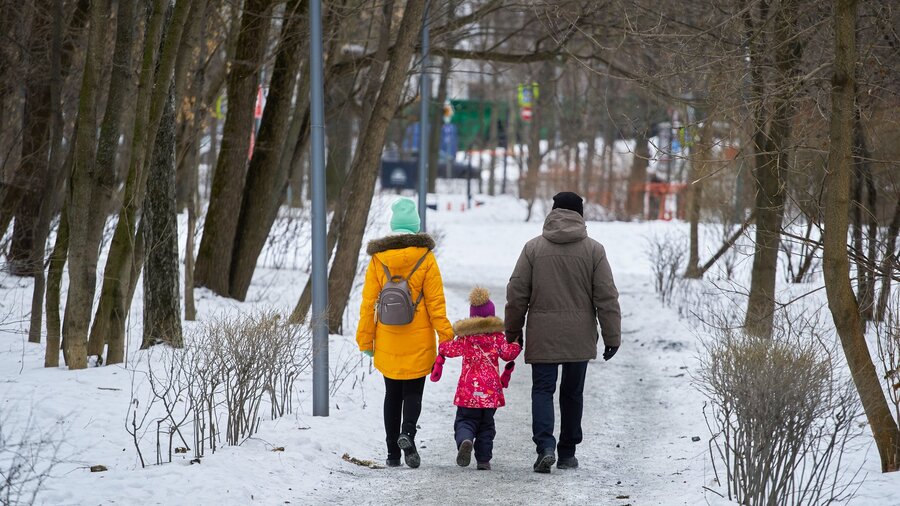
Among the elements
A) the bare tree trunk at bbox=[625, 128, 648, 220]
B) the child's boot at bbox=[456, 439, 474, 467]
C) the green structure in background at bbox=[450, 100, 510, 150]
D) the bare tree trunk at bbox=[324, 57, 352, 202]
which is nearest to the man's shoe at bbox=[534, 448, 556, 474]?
the child's boot at bbox=[456, 439, 474, 467]

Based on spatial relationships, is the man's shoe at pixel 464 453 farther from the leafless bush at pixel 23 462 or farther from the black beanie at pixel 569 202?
the leafless bush at pixel 23 462

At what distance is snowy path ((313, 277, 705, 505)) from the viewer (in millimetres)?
6324

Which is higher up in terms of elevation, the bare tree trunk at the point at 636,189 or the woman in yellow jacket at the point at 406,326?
the bare tree trunk at the point at 636,189

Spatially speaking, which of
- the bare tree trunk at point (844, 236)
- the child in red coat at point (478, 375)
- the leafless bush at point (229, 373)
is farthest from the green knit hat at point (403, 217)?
the bare tree trunk at point (844, 236)

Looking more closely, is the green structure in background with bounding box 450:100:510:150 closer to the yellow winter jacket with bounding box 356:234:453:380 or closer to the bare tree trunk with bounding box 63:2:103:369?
the bare tree trunk with bounding box 63:2:103:369

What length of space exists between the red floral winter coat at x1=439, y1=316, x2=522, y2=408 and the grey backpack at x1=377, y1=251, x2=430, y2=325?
35 centimetres

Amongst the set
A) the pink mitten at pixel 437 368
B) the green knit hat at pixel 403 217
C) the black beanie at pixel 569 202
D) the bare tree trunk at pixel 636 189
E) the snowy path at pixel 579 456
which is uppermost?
the bare tree trunk at pixel 636 189

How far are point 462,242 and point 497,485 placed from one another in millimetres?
25340

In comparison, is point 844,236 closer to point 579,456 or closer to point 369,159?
point 579,456

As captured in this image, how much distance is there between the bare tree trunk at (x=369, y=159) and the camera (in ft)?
40.4

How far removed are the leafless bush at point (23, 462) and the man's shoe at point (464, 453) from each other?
100 inches

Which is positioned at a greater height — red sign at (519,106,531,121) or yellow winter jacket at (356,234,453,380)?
red sign at (519,106,531,121)

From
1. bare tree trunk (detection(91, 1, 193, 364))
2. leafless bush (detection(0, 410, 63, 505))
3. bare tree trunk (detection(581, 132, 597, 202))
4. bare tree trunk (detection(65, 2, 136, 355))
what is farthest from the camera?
bare tree trunk (detection(581, 132, 597, 202))

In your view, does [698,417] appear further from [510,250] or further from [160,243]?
[510,250]
